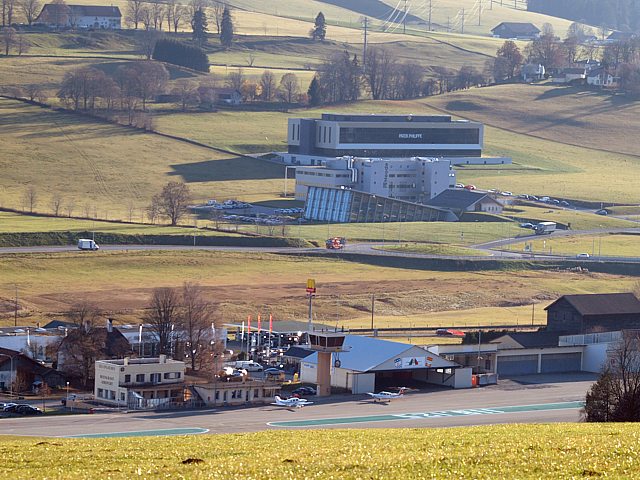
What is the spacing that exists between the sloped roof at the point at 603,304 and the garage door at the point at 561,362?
3.82m

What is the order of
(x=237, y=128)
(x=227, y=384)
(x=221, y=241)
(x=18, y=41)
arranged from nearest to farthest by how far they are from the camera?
(x=227, y=384)
(x=221, y=241)
(x=237, y=128)
(x=18, y=41)

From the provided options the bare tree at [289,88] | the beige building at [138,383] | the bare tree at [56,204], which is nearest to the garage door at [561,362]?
the beige building at [138,383]

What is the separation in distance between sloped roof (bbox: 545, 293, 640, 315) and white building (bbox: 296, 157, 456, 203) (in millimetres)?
52946

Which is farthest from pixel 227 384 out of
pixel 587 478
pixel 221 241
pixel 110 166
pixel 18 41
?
pixel 18 41

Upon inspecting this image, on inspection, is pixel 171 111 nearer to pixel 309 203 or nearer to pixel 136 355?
pixel 309 203

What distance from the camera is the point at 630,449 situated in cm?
2183

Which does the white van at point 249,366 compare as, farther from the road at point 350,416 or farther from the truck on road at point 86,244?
the truck on road at point 86,244

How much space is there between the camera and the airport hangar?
53531 mm

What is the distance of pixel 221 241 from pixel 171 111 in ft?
193

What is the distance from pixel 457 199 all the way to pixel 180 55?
65.0 meters

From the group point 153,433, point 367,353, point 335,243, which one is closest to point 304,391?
point 367,353

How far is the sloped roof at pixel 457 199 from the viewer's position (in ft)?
372

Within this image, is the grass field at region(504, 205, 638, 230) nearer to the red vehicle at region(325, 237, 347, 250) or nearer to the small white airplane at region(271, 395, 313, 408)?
the red vehicle at region(325, 237, 347, 250)

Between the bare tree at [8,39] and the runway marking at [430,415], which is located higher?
the bare tree at [8,39]
